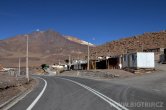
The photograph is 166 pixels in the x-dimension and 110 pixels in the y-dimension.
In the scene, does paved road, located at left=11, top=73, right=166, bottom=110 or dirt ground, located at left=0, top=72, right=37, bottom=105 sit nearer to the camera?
paved road, located at left=11, top=73, right=166, bottom=110

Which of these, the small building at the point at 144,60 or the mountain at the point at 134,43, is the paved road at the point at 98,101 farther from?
the mountain at the point at 134,43

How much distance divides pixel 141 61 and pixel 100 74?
7.07 m

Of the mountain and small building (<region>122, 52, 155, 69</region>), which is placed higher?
the mountain

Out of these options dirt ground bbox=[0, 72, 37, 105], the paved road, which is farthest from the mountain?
the paved road

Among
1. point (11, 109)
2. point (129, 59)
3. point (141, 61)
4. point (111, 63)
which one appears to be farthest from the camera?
point (111, 63)

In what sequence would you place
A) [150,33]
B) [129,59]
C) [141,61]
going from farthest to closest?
1. [150,33]
2. [129,59]
3. [141,61]

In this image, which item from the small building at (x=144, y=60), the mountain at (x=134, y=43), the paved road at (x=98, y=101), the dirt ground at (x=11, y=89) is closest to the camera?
the paved road at (x=98, y=101)

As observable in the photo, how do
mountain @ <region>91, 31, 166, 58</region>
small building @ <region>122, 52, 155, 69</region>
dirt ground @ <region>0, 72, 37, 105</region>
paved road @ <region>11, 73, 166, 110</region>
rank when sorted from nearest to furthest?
paved road @ <region>11, 73, 166, 110</region>
dirt ground @ <region>0, 72, 37, 105</region>
small building @ <region>122, 52, 155, 69</region>
mountain @ <region>91, 31, 166, 58</region>

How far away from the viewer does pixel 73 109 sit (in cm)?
1397

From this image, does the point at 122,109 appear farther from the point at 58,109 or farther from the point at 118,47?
the point at 118,47

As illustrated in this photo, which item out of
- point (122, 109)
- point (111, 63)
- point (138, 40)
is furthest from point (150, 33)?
point (122, 109)

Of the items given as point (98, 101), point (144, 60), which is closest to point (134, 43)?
point (144, 60)

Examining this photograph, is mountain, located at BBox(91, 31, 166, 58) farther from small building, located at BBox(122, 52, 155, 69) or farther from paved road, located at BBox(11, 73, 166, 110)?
paved road, located at BBox(11, 73, 166, 110)

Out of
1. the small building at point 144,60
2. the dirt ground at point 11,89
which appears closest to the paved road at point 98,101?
the dirt ground at point 11,89
